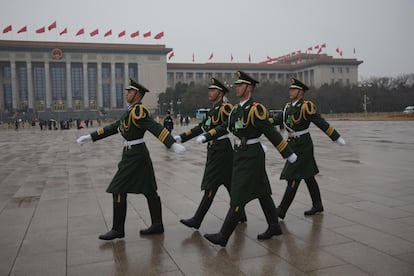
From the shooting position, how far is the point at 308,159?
4926 mm

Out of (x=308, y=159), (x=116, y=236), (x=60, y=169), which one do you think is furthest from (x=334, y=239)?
(x=60, y=169)

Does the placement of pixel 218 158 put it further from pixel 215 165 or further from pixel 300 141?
pixel 300 141

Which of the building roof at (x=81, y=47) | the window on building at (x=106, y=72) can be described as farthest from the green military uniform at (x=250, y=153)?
the window on building at (x=106, y=72)

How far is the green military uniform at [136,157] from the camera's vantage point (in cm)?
415

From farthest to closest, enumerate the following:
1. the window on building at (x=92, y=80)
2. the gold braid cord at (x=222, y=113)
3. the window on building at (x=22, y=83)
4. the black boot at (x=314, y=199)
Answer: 1. the window on building at (x=92, y=80)
2. the window on building at (x=22, y=83)
3. the black boot at (x=314, y=199)
4. the gold braid cord at (x=222, y=113)

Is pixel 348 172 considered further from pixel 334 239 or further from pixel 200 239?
pixel 200 239

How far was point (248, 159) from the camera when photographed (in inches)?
156

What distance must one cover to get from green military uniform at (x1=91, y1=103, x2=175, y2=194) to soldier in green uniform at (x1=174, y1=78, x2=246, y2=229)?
19.1 inches

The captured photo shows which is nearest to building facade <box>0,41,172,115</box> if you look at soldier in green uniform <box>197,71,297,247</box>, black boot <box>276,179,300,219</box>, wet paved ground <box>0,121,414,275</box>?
wet paved ground <box>0,121,414,275</box>

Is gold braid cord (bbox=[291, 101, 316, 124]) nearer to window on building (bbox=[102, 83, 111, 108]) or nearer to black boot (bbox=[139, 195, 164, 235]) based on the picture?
black boot (bbox=[139, 195, 164, 235])

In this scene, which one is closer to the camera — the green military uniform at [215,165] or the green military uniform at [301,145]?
the green military uniform at [215,165]

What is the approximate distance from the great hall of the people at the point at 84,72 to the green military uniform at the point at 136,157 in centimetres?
6909

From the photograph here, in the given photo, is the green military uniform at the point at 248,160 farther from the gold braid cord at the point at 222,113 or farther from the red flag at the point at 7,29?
the red flag at the point at 7,29

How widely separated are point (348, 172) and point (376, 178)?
85 cm
